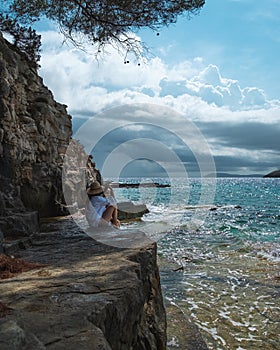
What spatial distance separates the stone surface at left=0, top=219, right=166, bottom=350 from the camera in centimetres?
266

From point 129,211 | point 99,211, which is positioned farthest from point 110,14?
point 129,211

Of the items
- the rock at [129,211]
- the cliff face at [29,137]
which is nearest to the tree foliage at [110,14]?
the cliff face at [29,137]

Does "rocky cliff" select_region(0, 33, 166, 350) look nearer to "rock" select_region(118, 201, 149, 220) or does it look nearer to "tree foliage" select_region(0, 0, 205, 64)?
"tree foliage" select_region(0, 0, 205, 64)

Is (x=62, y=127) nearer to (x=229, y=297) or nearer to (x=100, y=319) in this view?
(x=229, y=297)

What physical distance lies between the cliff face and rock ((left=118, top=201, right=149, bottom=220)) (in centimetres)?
940

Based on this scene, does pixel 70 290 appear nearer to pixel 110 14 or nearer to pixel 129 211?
pixel 110 14

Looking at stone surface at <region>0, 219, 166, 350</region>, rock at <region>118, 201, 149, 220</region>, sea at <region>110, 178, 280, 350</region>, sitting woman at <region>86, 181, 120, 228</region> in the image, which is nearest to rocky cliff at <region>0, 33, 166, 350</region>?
stone surface at <region>0, 219, 166, 350</region>

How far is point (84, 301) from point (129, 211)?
83.5ft

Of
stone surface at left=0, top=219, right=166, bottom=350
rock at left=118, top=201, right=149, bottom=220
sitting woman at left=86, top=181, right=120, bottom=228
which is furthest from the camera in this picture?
rock at left=118, top=201, right=149, bottom=220

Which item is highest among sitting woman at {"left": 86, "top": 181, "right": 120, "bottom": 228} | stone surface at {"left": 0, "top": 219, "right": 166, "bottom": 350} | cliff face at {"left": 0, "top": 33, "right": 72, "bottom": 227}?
cliff face at {"left": 0, "top": 33, "right": 72, "bottom": 227}

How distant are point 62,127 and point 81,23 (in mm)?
11829

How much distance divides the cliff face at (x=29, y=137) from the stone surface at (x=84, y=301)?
17.2ft

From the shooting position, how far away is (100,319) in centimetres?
322

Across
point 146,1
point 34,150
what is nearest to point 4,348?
point 146,1
